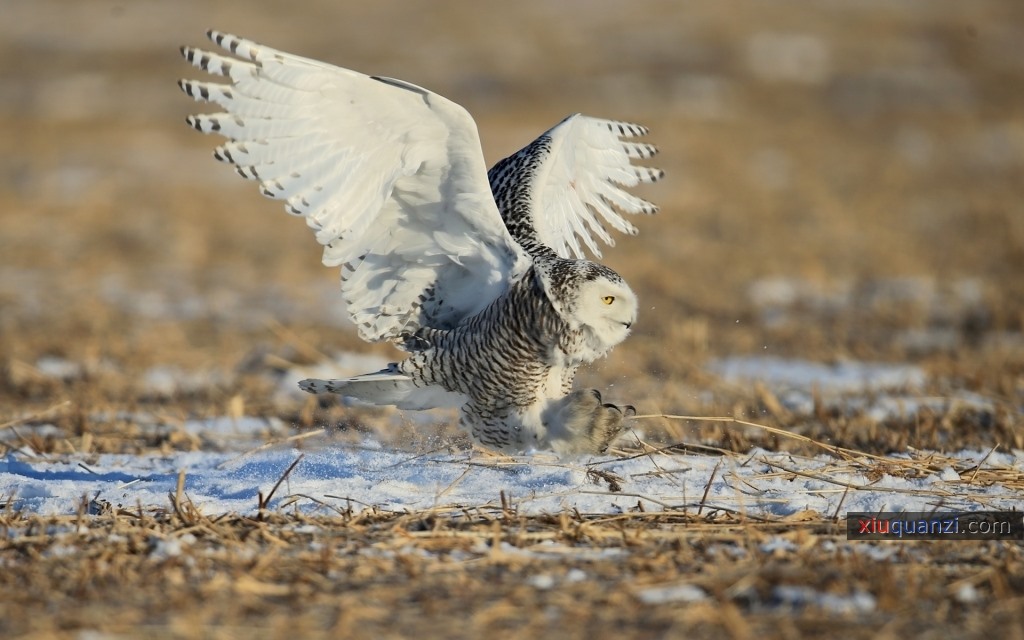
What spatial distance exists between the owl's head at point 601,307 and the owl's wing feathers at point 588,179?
4.21 ft

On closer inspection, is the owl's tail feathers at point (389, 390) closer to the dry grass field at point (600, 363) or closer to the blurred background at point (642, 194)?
the dry grass field at point (600, 363)

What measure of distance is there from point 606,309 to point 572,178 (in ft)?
5.52

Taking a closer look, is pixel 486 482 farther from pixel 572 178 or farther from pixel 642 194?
pixel 642 194

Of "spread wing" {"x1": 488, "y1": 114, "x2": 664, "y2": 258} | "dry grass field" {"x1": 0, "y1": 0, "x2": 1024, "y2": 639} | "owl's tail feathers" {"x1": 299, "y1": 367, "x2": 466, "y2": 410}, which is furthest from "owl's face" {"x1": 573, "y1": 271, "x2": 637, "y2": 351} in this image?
"spread wing" {"x1": 488, "y1": 114, "x2": 664, "y2": 258}

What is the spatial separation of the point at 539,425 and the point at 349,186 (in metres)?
1.30

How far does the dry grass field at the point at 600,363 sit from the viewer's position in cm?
304

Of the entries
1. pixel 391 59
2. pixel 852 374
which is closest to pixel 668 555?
pixel 852 374

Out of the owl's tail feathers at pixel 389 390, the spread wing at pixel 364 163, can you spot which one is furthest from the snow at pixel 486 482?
the spread wing at pixel 364 163

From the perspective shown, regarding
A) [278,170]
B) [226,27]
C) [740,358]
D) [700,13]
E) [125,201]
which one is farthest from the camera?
[700,13]

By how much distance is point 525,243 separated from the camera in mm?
5137

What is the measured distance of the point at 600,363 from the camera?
27.6 ft

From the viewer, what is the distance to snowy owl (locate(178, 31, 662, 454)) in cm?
436

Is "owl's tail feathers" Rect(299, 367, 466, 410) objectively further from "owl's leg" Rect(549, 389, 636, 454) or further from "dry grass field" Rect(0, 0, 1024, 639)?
"owl's leg" Rect(549, 389, 636, 454)

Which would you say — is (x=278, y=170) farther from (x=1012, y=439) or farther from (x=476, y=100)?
(x=476, y=100)
